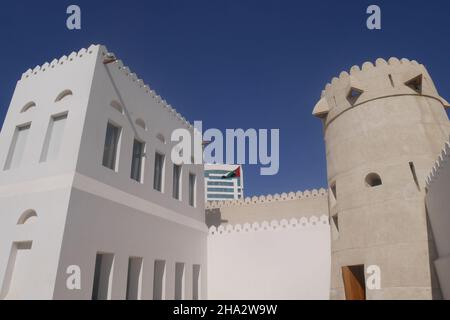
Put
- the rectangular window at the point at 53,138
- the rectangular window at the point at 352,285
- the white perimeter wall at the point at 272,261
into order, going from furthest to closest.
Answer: the white perimeter wall at the point at 272,261 < the rectangular window at the point at 352,285 < the rectangular window at the point at 53,138

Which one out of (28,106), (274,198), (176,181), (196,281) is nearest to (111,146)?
(28,106)

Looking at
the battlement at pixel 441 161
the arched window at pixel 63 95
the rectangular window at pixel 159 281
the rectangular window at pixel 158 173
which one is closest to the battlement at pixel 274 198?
the rectangular window at pixel 158 173

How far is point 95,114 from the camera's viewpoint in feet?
31.6

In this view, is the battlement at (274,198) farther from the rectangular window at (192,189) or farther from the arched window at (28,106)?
the arched window at (28,106)

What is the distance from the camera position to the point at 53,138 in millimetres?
9672

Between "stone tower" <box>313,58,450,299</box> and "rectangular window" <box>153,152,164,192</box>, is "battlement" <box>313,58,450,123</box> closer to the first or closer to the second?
"stone tower" <box>313,58,450,299</box>

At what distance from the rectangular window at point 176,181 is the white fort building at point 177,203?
66mm

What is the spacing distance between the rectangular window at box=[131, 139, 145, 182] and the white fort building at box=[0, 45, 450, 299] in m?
0.05

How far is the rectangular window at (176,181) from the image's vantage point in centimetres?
1427

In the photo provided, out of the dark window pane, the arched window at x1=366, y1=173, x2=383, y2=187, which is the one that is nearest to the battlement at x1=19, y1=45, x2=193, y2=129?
the dark window pane

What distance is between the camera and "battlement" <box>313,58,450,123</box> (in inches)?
473

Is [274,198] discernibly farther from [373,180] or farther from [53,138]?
[53,138]

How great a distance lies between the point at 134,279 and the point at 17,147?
583cm
